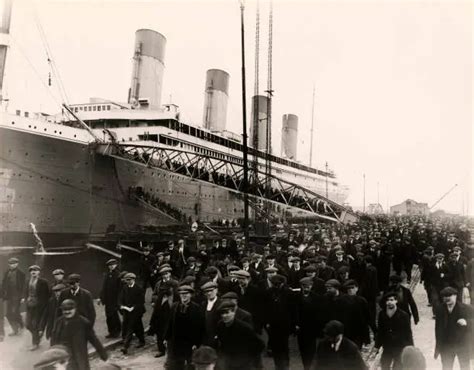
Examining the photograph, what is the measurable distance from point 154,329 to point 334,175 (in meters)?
44.8

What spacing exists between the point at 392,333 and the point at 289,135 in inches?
1515

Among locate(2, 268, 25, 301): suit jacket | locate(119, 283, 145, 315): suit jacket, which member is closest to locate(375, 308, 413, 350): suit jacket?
locate(119, 283, 145, 315): suit jacket

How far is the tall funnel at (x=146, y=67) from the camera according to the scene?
69.3ft

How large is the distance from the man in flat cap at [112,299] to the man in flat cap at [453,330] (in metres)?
4.47

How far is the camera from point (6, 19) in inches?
470

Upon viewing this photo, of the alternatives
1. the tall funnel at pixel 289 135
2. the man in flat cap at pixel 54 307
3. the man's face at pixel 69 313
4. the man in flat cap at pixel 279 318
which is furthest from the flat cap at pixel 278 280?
the tall funnel at pixel 289 135

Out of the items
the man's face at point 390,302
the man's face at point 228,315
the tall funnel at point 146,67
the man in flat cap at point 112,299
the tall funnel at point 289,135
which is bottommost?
the man in flat cap at point 112,299

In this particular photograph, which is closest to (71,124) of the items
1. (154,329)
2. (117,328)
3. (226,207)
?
(226,207)

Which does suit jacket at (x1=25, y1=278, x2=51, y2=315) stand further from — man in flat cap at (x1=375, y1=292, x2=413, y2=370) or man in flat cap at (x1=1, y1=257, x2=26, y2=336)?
man in flat cap at (x1=375, y1=292, x2=413, y2=370)

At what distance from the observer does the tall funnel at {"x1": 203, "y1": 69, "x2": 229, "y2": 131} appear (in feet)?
87.7

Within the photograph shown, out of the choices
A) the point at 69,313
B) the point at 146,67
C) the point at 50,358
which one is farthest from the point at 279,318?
the point at 146,67

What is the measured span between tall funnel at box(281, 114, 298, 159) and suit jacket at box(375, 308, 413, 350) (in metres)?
37.2

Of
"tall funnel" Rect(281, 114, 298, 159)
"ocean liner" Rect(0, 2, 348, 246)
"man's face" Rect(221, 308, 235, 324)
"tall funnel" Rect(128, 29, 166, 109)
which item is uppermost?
"tall funnel" Rect(281, 114, 298, 159)

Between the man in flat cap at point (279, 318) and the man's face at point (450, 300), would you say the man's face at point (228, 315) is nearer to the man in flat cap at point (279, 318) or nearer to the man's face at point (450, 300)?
the man in flat cap at point (279, 318)
